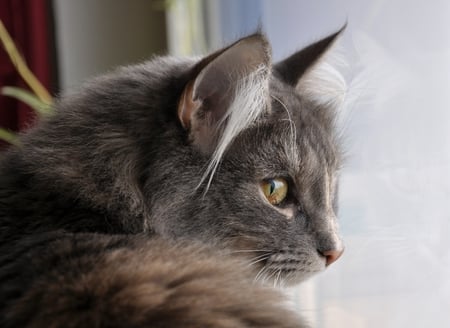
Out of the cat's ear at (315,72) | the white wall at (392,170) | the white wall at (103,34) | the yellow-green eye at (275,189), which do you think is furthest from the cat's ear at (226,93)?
the white wall at (103,34)

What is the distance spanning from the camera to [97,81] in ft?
4.18

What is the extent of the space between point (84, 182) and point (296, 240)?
40 cm

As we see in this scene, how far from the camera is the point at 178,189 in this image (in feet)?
3.54

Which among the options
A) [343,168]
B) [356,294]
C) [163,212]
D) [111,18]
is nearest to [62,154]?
[163,212]

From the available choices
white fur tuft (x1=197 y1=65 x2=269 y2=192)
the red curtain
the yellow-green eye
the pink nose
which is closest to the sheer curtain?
the pink nose

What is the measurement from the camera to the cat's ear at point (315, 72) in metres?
1.33

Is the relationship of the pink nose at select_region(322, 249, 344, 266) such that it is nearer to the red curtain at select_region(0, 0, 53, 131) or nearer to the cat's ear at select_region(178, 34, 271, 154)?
the cat's ear at select_region(178, 34, 271, 154)

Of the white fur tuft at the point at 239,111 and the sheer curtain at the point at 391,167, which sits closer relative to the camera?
the white fur tuft at the point at 239,111

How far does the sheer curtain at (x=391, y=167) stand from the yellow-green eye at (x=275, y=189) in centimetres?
21

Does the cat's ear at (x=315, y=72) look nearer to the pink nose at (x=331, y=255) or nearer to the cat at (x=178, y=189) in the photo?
the cat at (x=178, y=189)

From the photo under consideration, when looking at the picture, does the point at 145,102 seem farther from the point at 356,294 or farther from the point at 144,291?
the point at 356,294

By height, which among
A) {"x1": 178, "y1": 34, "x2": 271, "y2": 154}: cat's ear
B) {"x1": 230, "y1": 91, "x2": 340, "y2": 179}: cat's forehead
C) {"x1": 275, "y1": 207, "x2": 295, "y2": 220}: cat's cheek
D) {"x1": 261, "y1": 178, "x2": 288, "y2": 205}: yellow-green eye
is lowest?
{"x1": 275, "y1": 207, "x2": 295, "y2": 220}: cat's cheek

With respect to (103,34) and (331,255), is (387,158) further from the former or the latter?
(103,34)

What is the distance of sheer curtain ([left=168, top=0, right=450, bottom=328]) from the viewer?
124 cm
